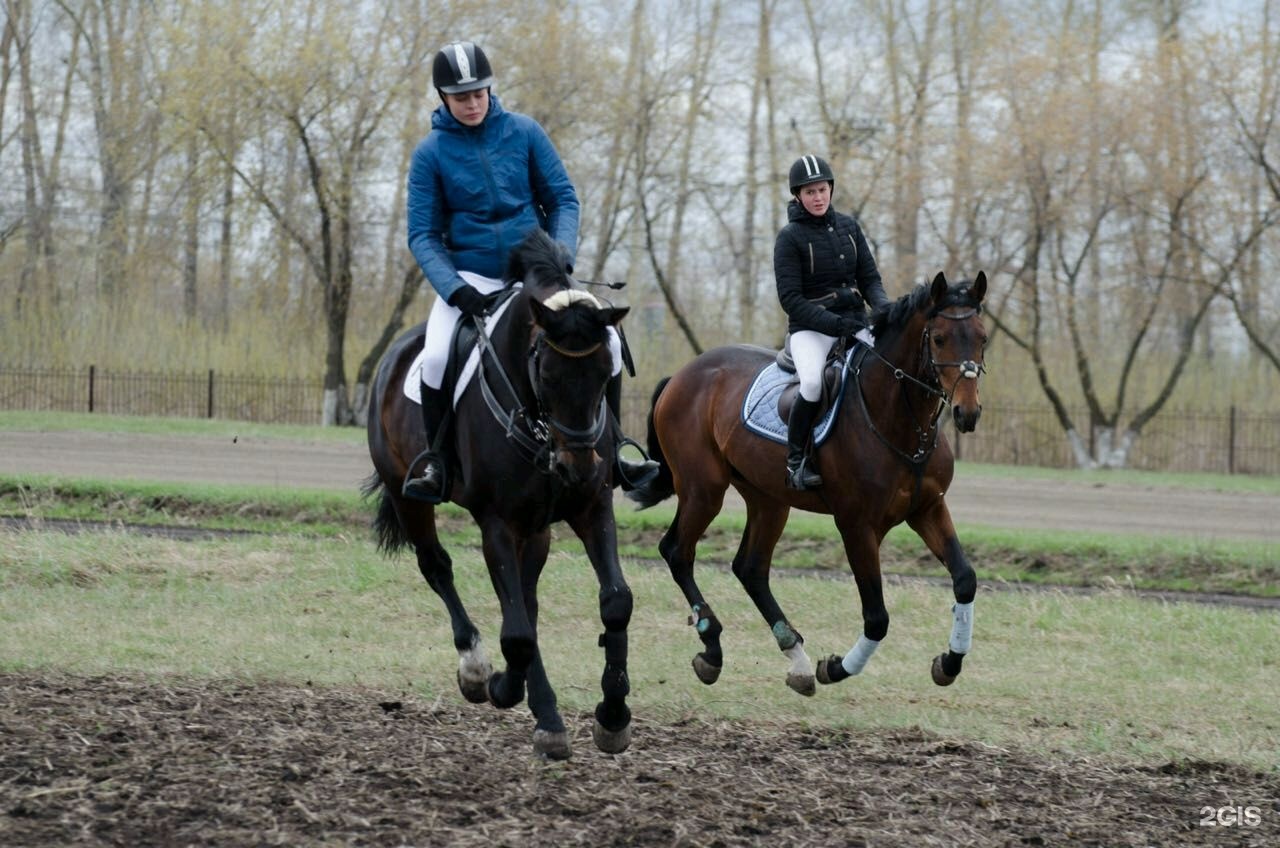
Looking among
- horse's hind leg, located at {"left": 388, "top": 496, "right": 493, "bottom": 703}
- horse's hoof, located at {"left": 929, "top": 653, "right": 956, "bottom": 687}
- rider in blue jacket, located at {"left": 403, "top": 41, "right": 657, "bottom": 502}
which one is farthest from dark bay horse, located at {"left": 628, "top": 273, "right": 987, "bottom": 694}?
rider in blue jacket, located at {"left": 403, "top": 41, "right": 657, "bottom": 502}

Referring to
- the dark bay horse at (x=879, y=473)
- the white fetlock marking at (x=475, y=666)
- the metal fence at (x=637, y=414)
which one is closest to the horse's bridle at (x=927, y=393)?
the dark bay horse at (x=879, y=473)

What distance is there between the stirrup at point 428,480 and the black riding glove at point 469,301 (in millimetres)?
740

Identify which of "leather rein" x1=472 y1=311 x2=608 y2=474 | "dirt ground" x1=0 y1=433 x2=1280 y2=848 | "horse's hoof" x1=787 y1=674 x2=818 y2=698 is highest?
"leather rein" x1=472 y1=311 x2=608 y2=474

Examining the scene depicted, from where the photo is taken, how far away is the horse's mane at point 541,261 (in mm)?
7098

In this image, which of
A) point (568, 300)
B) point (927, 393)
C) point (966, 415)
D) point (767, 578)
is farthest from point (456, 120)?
point (767, 578)

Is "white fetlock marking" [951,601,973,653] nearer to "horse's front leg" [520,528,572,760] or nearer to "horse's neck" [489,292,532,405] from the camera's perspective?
"horse's front leg" [520,528,572,760]

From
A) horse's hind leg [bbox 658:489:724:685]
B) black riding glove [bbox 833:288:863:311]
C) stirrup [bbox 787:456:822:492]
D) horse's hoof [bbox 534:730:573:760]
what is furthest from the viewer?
black riding glove [bbox 833:288:863:311]

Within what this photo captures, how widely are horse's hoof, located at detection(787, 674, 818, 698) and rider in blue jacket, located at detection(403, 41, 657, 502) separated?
7.52 ft

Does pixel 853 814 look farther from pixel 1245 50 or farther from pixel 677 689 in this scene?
pixel 1245 50

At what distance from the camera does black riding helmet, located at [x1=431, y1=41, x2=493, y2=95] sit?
7.77 m

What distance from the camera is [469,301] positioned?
772cm

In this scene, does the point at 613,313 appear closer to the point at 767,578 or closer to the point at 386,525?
the point at 386,525

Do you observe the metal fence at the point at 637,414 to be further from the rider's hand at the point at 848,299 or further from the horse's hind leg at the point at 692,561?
the rider's hand at the point at 848,299

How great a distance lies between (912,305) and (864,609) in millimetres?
1942
